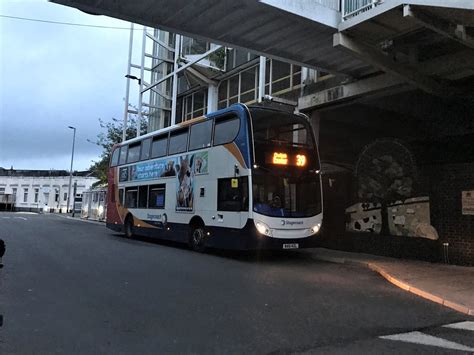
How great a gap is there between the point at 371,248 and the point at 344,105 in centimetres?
478

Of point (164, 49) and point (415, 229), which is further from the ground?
point (164, 49)

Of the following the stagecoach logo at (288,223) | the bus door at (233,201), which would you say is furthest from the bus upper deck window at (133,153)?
the stagecoach logo at (288,223)

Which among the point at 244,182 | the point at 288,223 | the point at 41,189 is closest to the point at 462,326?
the point at 288,223

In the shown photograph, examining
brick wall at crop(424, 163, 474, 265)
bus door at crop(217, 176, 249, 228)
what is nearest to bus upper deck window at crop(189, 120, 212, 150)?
bus door at crop(217, 176, 249, 228)

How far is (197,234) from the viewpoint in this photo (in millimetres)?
14930

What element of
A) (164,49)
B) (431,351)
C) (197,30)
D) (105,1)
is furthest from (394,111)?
(164,49)

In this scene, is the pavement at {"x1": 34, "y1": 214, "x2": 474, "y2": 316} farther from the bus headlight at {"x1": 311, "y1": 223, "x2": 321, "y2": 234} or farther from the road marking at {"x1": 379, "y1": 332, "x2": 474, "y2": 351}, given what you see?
the road marking at {"x1": 379, "y1": 332, "x2": 474, "y2": 351}

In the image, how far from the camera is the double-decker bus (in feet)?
41.0

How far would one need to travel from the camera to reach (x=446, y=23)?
32.8 ft

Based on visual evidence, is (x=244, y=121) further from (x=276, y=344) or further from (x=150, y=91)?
(x=150, y=91)

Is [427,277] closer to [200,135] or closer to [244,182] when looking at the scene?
[244,182]

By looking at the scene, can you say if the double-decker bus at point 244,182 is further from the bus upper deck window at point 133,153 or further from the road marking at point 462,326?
the road marking at point 462,326

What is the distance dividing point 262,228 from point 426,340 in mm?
6885

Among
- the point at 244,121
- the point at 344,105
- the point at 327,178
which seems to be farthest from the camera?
the point at 327,178
